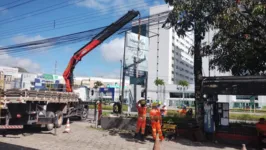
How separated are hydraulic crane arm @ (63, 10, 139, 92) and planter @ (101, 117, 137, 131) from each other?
550 cm

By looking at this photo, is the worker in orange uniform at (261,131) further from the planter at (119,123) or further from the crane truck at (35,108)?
the crane truck at (35,108)

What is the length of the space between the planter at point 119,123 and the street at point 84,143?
1.14 m

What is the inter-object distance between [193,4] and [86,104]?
11468 millimetres

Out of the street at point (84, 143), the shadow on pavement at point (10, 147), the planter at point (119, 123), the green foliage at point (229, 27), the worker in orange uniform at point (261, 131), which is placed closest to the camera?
the shadow on pavement at point (10, 147)

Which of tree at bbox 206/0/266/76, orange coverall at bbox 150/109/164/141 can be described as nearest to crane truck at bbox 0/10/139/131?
orange coverall at bbox 150/109/164/141

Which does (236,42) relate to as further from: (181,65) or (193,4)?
(181,65)

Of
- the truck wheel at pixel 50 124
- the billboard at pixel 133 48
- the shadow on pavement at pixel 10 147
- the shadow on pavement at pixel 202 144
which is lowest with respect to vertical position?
the shadow on pavement at pixel 202 144

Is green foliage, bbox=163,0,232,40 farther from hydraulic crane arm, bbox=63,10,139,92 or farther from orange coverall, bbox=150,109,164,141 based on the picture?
hydraulic crane arm, bbox=63,10,139,92

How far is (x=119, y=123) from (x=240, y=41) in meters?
7.12

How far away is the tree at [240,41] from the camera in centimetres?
1014

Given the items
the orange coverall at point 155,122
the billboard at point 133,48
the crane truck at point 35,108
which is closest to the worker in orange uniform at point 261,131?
the orange coverall at point 155,122

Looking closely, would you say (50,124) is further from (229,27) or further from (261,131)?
(261,131)

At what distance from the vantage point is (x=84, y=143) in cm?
1072

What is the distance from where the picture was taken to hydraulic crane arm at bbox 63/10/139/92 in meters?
19.6
